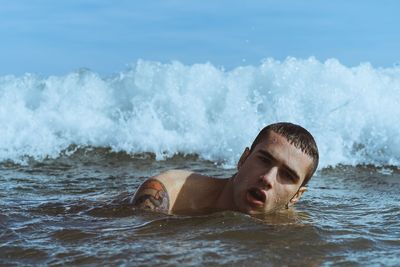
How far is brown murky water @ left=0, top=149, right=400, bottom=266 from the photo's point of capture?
329 centimetres

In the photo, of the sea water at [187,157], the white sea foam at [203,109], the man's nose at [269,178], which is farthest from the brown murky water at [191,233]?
the white sea foam at [203,109]

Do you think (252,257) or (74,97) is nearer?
(252,257)

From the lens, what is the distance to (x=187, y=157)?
1010 centimetres

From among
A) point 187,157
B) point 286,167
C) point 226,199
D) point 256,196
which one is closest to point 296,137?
point 286,167

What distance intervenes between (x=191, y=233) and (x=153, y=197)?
0.64m

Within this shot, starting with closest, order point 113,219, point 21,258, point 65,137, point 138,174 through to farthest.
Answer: point 21,258 → point 113,219 → point 138,174 → point 65,137

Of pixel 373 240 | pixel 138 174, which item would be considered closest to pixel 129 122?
pixel 138 174

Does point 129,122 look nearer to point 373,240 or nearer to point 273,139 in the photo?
point 273,139

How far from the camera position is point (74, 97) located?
14.1 metres

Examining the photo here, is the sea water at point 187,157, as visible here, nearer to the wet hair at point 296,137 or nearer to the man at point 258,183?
the man at point 258,183

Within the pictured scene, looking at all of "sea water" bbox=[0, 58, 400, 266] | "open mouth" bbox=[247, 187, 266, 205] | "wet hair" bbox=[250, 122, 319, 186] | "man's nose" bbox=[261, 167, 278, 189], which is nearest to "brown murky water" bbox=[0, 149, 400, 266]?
"sea water" bbox=[0, 58, 400, 266]

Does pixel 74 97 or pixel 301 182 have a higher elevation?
pixel 74 97

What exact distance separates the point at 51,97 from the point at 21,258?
1105 centimetres

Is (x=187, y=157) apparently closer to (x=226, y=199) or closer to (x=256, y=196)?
(x=226, y=199)
